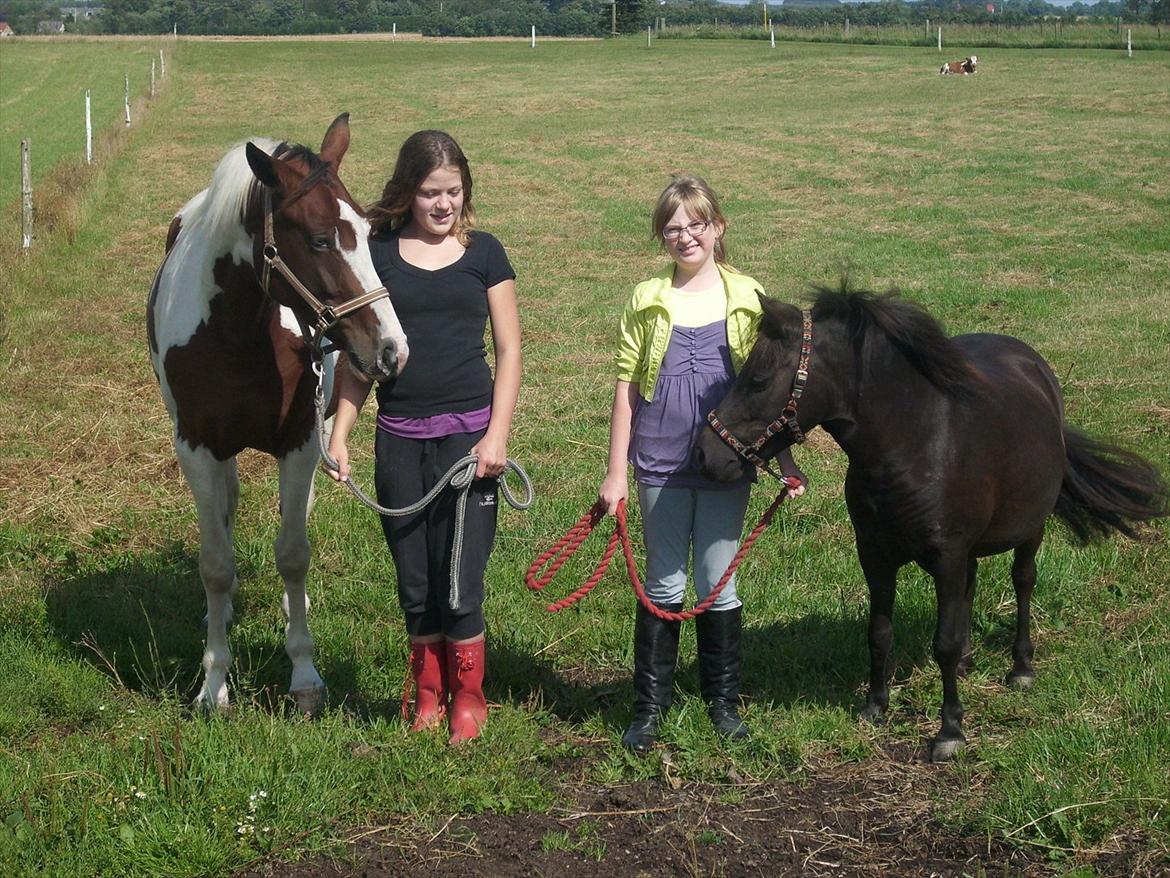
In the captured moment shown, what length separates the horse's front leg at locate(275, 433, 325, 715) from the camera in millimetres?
4691

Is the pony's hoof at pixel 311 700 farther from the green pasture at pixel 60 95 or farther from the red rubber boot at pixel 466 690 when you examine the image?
the green pasture at pixel 60 95

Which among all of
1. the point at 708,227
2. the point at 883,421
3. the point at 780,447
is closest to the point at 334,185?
the point at 708,227

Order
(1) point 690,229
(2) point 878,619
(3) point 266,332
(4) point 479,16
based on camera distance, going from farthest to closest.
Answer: (4) point 479,16, (3) point 266,332, (2) point 878,619, (1) point 690,229

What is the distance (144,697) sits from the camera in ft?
15.1

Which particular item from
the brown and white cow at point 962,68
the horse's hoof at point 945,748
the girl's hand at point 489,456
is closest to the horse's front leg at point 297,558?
the girl's hand at point 489,456

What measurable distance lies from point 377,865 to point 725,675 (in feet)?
4.46

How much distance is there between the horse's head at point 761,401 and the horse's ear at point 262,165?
1593 mm

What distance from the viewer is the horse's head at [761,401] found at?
3.76 metres

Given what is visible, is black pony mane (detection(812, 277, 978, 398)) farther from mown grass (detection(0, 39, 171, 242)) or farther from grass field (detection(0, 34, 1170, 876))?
mown grass (detection(0, 39, 171, 242))

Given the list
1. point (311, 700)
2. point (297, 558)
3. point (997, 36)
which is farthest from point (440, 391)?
point (997, 36)

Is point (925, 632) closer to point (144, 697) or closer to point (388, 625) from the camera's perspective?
point (388, 625)

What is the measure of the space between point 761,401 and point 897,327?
20.4 inches

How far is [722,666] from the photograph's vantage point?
13.9ft

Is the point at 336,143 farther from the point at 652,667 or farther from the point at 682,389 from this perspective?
the point at 652,667
